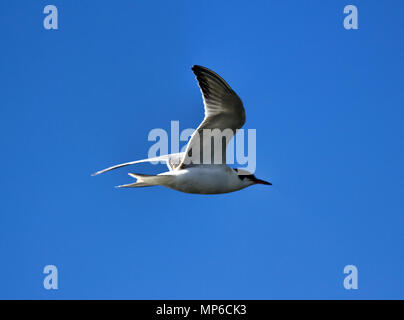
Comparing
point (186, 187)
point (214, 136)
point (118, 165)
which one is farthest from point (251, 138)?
point (118, 165)

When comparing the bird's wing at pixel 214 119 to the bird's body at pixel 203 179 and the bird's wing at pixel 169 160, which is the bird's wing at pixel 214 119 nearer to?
the bird's body at pixel 203 179

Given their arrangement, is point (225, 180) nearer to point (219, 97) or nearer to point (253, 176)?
point (253, 176)

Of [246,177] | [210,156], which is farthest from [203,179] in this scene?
[246,177]

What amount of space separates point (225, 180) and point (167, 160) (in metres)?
0.97

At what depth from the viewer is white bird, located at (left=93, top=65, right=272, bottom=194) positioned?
648 centimetres

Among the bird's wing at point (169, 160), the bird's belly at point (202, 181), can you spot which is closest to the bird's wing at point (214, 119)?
the bird's belly at point (202, 181)

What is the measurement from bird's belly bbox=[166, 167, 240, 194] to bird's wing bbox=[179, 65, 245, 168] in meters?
0.13

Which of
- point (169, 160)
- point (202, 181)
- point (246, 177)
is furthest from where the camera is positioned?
point (169, 160)

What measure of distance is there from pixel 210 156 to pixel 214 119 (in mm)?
529

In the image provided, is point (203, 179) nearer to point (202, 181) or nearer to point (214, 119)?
point (202, 181)

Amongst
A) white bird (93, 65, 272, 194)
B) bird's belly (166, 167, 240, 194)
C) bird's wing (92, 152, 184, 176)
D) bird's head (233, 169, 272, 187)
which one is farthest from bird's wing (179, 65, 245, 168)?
bird's wing (92, 152, 184, 176)

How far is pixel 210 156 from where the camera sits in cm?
702

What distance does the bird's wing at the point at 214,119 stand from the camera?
21.1 ft

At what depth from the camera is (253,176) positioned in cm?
745
